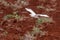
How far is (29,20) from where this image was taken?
5.18 metres

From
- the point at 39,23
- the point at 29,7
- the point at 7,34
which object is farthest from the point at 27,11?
the point at 7,34

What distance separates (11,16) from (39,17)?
0.55 meters

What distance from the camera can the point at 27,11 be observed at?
17.9 ft

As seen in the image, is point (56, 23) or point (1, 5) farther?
point (1, 5)

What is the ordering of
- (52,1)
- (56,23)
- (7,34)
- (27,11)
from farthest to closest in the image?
(52,1), (27,11), (56,23), (7,34)

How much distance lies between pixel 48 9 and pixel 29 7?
0.40 metres

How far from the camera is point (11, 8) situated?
5566 millimetres

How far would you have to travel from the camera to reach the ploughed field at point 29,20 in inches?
186

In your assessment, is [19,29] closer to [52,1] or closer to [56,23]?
[56,23]

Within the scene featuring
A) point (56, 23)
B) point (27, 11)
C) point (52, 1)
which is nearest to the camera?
point (56, 23)

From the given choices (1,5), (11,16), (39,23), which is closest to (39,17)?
(39,23)

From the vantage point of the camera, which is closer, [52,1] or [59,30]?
[59,30]

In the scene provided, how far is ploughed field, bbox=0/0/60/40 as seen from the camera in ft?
15.5

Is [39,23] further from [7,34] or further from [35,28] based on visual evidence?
[7,34]
